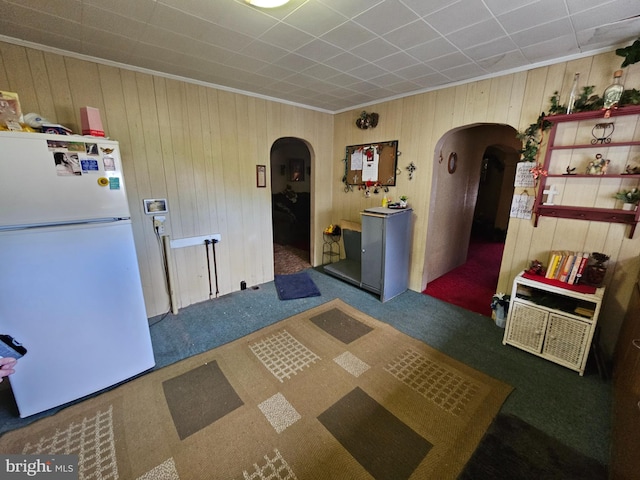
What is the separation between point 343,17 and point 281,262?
3628 mm

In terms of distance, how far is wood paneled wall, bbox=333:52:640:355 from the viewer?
A: 2.08m

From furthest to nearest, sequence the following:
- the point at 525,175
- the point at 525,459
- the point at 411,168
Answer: the point at 411,168 < the point at 525,175 < the point at 525,459

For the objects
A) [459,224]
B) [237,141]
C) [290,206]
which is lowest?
[459,224]

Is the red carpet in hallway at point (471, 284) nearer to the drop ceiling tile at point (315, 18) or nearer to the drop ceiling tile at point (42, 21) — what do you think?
the drop ceiling tile at point (315, 18)

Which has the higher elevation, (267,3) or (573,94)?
(267,3)

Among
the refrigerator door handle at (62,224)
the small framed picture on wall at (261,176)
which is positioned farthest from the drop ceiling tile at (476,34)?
the refrigerator door handle at (62,224)

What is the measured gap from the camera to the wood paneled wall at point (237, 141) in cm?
210

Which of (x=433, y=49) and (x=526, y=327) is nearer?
(x=433, y=49)

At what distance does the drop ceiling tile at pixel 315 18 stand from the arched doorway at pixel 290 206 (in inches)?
90.1

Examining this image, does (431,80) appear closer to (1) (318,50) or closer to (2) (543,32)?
(2) (543,32)

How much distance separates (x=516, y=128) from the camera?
97.6 inches

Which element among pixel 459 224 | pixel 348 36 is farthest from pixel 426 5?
pixel 459 224

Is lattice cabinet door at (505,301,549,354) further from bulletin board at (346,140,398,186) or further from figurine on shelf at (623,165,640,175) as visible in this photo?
bulletin board at (346,140,398,186)

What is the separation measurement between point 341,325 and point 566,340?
1.88m
